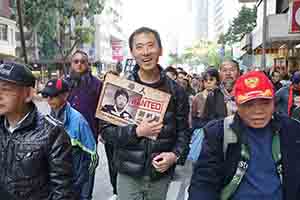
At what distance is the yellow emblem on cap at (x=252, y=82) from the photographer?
90.8 inches

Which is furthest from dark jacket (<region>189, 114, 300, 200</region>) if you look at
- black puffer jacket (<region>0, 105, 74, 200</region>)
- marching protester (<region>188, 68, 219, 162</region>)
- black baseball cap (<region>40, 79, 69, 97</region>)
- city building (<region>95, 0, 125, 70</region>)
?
city building (<region>95, 0, 125, 70</region>)

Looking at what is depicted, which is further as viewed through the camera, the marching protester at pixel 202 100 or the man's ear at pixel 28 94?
the marching protester at pixel 202 100

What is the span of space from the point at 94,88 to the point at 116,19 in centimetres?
10633

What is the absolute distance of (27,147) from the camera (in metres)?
2.27

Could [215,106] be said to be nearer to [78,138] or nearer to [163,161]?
[78,138]

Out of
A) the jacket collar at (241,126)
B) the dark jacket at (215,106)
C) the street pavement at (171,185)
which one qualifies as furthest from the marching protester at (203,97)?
the jacket collar at (241,126)

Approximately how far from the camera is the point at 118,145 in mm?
3182

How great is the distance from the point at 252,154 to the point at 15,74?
123cm

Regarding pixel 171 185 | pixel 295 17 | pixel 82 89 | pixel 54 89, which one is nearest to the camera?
pixel 54 89

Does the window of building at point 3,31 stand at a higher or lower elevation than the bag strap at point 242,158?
higher

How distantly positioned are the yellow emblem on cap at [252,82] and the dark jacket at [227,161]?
Result: 18cm

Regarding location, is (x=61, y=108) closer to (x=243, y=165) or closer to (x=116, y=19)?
(x=243, y=165)

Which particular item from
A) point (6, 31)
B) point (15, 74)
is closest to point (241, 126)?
Result: point (15, 74)

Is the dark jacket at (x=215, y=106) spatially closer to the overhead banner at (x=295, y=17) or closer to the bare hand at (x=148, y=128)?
the bare hand at (x=148, y=128)
